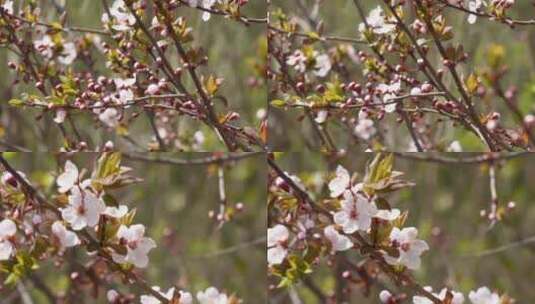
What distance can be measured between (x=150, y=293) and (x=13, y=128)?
44 cm

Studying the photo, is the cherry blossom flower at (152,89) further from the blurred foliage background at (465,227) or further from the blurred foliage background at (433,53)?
the blurred foliage background at (465,227)

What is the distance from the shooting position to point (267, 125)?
181 centimetres

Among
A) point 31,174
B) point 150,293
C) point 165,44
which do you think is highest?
point 165,44

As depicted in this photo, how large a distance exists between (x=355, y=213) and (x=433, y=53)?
341mm

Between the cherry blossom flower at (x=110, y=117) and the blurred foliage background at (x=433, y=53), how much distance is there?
0.28 m

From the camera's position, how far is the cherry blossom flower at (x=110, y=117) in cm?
184

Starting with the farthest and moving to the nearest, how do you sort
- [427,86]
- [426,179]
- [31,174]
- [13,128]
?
[426,179], [31,174], [13,128], [427,86]

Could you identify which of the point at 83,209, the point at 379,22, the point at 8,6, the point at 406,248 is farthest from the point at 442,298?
the point at 8,6

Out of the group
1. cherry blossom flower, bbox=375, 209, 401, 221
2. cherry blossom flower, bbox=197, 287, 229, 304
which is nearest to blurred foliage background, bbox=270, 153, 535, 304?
cherry blossom flower, bbox=197, 287, 229, 304

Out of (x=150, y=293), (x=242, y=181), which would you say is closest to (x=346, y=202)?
(x=150, y=293)

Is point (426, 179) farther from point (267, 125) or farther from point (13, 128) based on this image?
point (13, 128)

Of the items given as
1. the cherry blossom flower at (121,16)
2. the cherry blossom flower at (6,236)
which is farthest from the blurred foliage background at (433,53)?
the cherry blossom flower at (6,236)

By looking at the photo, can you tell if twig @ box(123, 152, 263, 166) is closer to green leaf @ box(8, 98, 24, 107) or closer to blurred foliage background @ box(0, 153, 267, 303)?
blurred foliage background @ box(0, 153, 267, 303)

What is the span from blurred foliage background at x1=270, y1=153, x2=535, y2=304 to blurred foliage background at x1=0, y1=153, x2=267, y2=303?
0.13m
